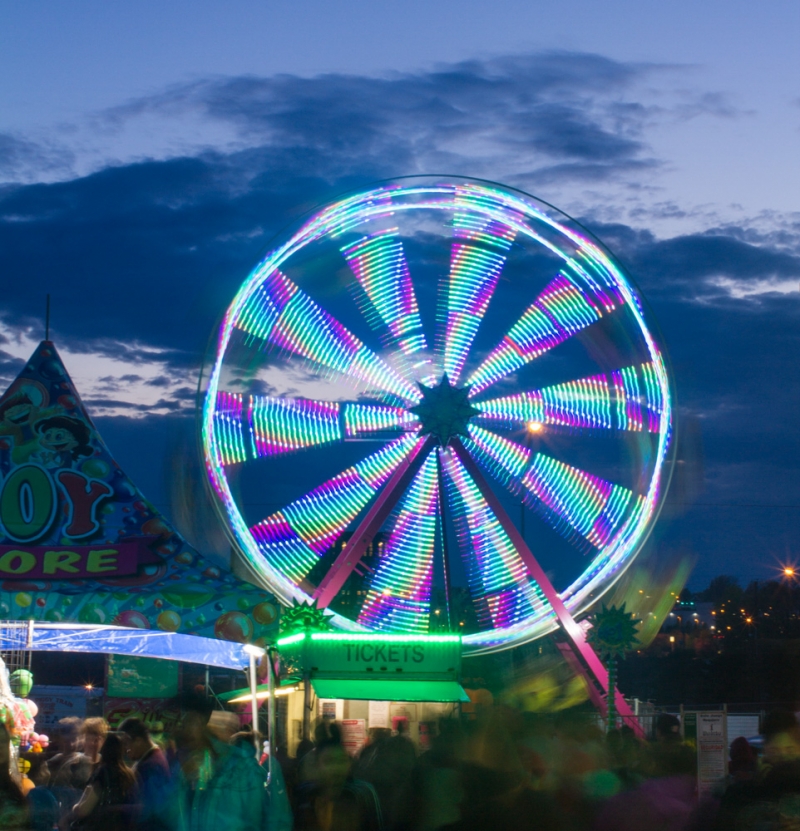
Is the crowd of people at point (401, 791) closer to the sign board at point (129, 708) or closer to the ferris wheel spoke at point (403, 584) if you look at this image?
the ferris wheel spoke at point (403, 584)

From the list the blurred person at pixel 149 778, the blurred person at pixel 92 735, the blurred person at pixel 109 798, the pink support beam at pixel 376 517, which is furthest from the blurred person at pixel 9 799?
the pink support beam at pixel 376 517

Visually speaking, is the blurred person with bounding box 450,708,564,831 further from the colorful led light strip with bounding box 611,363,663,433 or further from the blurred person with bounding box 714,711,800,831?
the colorful led light strip with bounding box 611,363,663,433

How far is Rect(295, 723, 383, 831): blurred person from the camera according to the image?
521cm

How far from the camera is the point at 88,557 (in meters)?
12.4

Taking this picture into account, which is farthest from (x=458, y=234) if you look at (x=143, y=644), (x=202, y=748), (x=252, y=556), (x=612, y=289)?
(x=202, y=748)

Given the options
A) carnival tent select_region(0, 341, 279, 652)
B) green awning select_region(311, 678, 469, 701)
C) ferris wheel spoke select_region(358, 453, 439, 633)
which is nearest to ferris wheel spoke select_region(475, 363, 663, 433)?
ferris wheel spoke select_region(358, 453, 439, 633)

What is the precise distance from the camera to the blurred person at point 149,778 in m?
5.52

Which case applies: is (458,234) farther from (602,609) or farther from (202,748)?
(202,748)

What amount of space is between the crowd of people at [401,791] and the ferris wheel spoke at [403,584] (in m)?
Answer: 9.28

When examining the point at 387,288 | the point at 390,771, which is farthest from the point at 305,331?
the point at 390,771

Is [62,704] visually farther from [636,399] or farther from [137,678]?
[636,399]

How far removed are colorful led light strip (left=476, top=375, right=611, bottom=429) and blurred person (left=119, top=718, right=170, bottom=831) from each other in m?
10.4

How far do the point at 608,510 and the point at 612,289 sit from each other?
9.16 feet

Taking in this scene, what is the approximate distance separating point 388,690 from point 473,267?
5477mm
